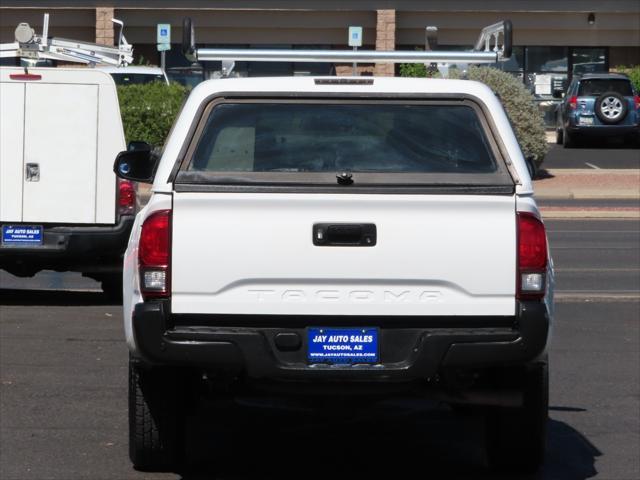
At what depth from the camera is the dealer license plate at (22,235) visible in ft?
41.5

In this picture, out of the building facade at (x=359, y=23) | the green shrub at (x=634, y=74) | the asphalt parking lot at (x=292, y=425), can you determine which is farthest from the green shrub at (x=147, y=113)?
the asphalt parking lot at (x=292, y=425)

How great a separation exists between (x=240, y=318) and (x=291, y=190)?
581 millimetres

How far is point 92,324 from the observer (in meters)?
11.9

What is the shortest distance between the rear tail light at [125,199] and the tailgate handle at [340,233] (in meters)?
6.76

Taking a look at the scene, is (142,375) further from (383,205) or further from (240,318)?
(383,205)

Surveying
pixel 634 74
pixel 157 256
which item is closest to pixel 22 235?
pixel 157 256

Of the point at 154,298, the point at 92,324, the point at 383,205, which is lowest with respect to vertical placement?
the point at 92,324

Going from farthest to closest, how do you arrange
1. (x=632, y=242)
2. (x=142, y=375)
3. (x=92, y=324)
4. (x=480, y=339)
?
1. (x=632, y=242)
2. (x=92, y=324)
3. (x=142, y=375)
4. (x=480, y=339)

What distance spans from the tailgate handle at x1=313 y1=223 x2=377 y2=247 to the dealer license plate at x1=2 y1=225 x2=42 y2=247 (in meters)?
6.84

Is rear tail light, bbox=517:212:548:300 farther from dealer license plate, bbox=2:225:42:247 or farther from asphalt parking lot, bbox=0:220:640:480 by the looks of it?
dealer license plate, bbox=2:225:42:247

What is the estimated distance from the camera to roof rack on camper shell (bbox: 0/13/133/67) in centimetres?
1566

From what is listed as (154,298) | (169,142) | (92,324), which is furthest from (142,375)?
(92,324)

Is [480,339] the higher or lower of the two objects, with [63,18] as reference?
lower

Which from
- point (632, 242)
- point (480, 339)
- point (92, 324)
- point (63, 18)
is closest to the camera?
point (480, 339)
